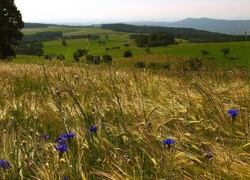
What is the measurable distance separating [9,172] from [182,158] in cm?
138

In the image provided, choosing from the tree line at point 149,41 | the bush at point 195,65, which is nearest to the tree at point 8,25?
the tree line at point 149,41

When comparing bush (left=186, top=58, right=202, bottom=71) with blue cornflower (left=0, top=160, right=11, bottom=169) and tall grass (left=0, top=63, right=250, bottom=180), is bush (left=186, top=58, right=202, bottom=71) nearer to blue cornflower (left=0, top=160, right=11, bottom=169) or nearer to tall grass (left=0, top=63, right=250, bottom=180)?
tall grass (left=0, top=63, right=250, bottom=180)

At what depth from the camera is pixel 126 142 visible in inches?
98.6

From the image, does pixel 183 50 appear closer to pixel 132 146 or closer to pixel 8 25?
pixel 8 25

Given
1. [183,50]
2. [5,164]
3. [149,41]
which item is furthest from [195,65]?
[183,50]

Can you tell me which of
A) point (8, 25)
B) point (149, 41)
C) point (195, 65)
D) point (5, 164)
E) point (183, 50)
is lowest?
point (183, 50)

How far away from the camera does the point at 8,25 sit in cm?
3569

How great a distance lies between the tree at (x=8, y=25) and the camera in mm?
35094

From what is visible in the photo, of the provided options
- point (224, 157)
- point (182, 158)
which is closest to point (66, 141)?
point (182, 158)

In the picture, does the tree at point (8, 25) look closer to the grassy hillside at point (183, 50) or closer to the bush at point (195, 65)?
the grassy hillside at point (183, 50)

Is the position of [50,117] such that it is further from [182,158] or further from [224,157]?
[224,157]

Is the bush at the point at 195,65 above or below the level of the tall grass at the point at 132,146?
above

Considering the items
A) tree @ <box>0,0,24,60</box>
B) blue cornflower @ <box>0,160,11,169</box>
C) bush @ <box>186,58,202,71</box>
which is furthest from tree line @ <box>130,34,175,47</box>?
tree @ <box>0,0,24,60</box>

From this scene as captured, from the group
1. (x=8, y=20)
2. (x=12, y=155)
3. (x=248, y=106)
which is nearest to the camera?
(x=12, y=155)
